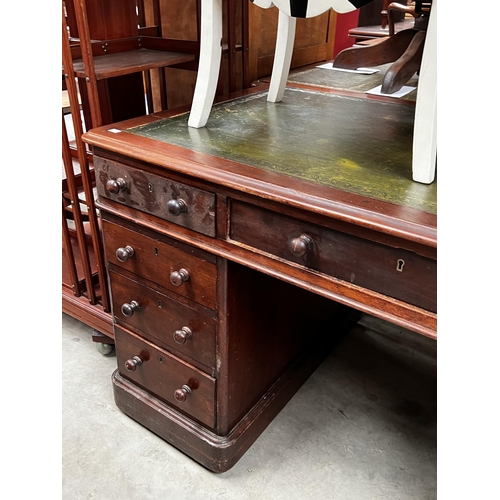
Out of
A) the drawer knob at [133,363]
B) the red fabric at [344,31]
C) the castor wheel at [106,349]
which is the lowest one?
the castor wheel at [106,349]

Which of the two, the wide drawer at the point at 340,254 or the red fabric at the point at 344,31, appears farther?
the red fabric at the point at 344,31

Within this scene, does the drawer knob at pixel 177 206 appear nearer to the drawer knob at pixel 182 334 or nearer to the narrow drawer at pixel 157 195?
the narrow drawer at pixel 157 195

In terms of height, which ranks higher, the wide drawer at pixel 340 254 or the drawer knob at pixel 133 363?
the wide drawer at pixel 340 254

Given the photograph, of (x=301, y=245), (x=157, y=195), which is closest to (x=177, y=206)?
(x=157, y=195)

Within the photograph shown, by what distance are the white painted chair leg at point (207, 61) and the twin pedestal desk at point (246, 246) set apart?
0.04m

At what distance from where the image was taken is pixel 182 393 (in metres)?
1.24

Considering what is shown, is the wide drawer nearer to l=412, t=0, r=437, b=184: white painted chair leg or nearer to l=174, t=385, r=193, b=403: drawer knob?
l=412, t=0, r=437, b=184: white painted chair leg

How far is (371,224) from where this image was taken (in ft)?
2.41

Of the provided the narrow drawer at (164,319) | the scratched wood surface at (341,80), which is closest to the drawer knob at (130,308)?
the narrow drawer at (164,319)

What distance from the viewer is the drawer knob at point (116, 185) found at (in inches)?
42.3

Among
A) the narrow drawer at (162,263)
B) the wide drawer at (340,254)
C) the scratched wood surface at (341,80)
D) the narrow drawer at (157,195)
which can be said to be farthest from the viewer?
the scratched wood surface at (341,80)

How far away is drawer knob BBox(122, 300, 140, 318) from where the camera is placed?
1234mm

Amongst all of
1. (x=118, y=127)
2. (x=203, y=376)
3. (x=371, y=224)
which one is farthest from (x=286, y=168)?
(x=203, y=376)

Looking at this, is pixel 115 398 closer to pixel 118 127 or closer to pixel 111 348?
pixel 111 348
